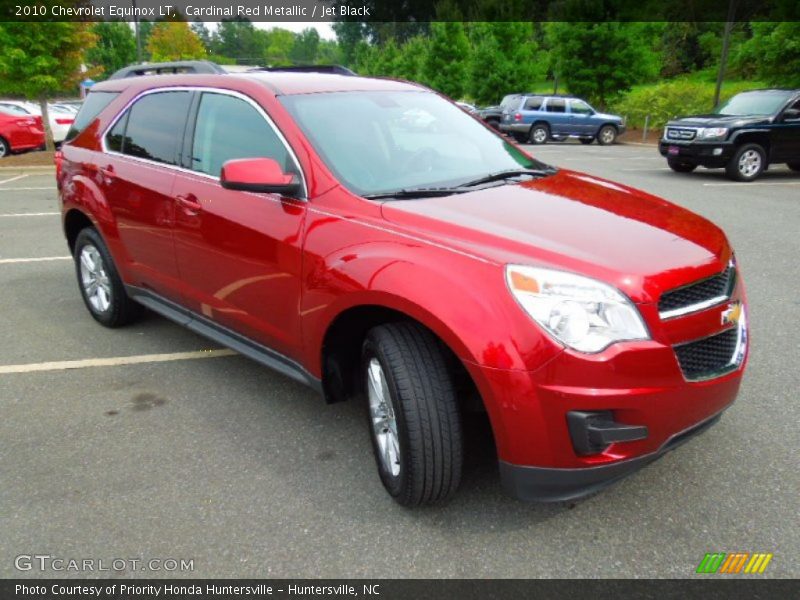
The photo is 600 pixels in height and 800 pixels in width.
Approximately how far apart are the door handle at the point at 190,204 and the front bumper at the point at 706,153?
11.6 meters

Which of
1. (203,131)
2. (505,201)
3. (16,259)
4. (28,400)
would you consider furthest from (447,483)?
(16,259)

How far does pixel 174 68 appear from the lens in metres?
4.82

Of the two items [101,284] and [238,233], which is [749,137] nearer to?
[101,284]

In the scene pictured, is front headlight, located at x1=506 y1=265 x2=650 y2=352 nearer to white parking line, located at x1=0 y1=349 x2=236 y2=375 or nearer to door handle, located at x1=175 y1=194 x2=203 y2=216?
door handle, located at x1=175 y1=194 x2=203 y2=216

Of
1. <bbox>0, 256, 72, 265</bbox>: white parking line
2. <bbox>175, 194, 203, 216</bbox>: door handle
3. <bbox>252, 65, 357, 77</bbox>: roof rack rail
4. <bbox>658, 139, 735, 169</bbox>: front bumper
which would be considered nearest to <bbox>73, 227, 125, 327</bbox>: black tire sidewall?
<bbox>175, 194, 203, 216</bbox>: door handle

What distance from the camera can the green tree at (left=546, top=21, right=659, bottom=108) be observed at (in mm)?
25938

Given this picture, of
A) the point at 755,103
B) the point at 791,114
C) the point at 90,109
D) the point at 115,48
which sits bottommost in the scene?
the point at 791,114

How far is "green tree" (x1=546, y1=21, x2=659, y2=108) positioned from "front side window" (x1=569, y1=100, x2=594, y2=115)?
12.2 ft

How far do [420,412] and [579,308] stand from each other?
70 cm

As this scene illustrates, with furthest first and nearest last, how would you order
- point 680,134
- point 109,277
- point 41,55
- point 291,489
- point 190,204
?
point 41,55
point 680,134
point 109,277
point 190,204
point 291,489

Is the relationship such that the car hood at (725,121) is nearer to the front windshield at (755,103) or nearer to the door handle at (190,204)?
the front windshield at (755,103)

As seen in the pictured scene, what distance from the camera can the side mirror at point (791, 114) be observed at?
12609 mm

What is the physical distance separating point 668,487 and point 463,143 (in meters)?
2.00
